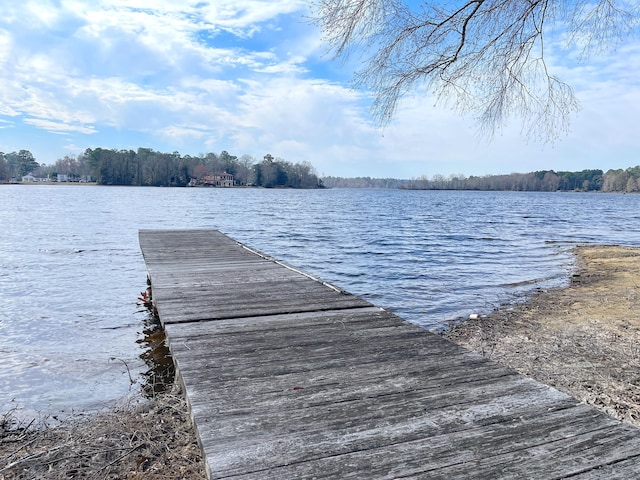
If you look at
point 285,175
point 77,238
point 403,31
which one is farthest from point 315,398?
point 285,175

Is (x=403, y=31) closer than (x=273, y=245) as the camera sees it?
Yes

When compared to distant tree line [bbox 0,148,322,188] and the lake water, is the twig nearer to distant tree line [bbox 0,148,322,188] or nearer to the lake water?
the lake water

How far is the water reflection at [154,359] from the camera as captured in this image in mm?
4791

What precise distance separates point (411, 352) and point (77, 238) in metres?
19.6

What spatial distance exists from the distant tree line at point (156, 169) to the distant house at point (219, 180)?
4.62 ft

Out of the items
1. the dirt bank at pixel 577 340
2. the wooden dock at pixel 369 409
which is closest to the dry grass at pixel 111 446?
the wooden dock at pixel 369 409

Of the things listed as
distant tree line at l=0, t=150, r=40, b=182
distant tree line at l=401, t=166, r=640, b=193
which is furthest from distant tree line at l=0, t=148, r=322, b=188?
distant tree line at l=401, t=166, r=640, b=193

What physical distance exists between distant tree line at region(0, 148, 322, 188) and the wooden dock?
13487 centimetres

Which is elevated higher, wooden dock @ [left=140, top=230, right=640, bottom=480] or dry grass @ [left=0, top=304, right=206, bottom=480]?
wooden dock @ [left=140, top=230, right=640, bottom=480]

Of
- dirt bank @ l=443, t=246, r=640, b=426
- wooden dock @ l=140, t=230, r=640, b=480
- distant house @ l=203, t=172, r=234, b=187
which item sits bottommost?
dirt bank @ l=443, t=246, r=640, b=426

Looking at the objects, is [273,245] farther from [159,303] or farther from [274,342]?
[274,342]

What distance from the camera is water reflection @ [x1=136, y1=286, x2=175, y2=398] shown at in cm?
479

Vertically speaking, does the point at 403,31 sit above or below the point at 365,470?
above

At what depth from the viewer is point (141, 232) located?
13648mm
